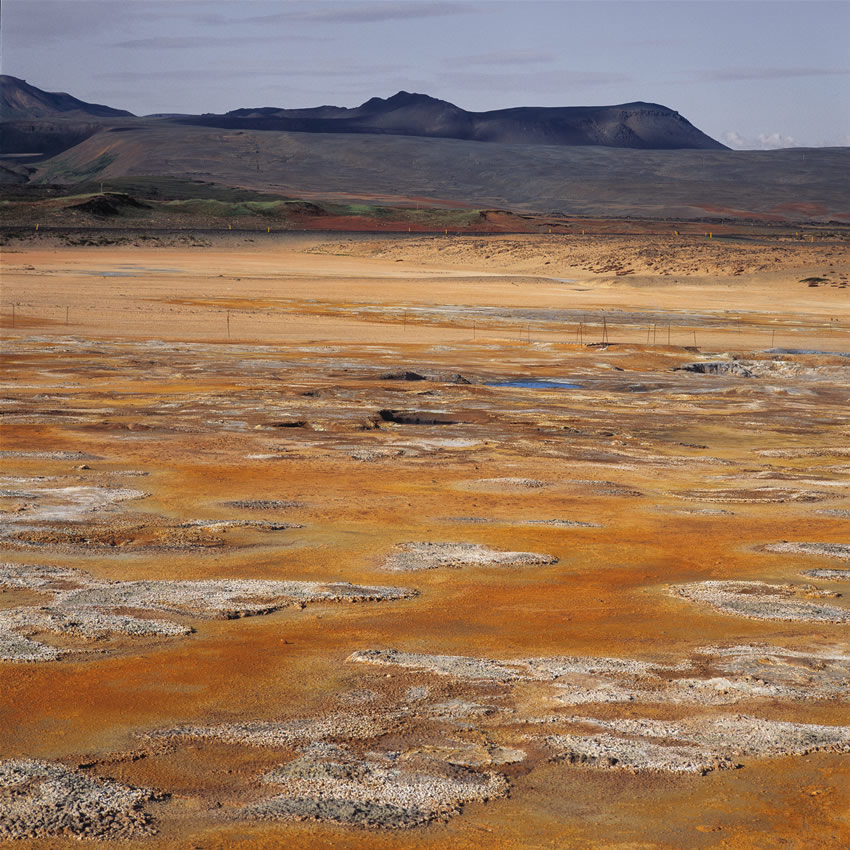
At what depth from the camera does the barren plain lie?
5062 millimetres

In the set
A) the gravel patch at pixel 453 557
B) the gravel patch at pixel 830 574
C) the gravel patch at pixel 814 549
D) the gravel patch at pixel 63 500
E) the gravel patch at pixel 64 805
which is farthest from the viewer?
the gravel patch at pixel 63 500

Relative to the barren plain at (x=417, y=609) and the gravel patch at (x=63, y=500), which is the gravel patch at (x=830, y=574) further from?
the gravel patch at (x=63, y=500)

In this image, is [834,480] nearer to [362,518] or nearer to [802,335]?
[362,518]

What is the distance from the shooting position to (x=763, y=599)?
8281mm

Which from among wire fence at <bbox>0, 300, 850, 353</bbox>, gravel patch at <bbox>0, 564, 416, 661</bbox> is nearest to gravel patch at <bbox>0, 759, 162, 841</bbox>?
gravel patch at <bbox>0, 564, 416, 661</bbox>

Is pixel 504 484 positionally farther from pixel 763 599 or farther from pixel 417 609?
pixel 417 609

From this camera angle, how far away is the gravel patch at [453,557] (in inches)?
356

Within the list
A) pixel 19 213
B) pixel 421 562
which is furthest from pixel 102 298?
pixel 19 213

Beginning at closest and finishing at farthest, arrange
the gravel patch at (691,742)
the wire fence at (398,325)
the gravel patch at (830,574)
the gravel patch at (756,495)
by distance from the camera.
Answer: the gravel patch at (691,742) < the gravel patch at (830,574) < the gravel patch at (756,495) < the wire fence at (398,325)

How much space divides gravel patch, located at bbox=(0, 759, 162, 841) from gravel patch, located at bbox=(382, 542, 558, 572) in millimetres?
3965

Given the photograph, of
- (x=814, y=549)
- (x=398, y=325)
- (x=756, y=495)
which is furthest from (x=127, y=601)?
(x=398, y=325)

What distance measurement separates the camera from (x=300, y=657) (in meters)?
6.86

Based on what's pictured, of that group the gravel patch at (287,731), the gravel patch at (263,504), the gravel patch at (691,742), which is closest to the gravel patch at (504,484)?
the gravel patch at (263,504)

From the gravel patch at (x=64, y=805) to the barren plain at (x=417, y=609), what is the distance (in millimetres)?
13
